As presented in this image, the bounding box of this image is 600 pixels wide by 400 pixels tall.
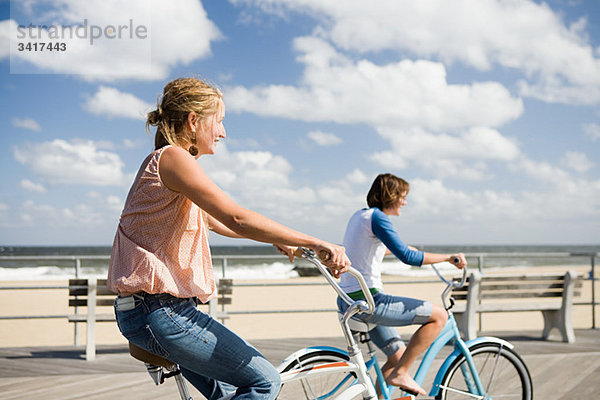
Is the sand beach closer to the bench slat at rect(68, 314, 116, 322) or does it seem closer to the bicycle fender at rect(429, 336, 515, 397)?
the bench slat at rect(68, 314, 116, 322)

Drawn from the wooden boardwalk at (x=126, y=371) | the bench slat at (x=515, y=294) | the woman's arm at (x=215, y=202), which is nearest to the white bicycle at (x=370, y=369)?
the woman's arm at (x=215, y=202)

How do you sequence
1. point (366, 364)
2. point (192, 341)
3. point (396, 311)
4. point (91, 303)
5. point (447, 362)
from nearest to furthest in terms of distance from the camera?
point (192, 341) < point (366, 364) < point (396, 311) < point (447, 362) < point (91, 303)

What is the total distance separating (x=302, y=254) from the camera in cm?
246

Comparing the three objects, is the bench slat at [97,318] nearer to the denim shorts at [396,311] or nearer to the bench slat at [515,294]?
the denim shorts at [396,311]

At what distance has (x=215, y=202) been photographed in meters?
1.96

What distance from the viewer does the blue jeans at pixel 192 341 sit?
6.76 ft

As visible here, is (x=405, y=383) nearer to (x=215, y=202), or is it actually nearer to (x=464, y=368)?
(x=464, y=368)

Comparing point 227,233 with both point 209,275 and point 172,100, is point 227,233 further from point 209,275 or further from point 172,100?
point 172,100

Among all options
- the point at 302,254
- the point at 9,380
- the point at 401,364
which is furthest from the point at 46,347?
the point at 302,254

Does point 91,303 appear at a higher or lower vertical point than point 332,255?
lower

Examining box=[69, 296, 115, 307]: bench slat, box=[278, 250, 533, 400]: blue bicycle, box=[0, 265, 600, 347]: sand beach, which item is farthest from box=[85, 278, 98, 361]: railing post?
box=[278, 250, 533, 400]: blue bicycle

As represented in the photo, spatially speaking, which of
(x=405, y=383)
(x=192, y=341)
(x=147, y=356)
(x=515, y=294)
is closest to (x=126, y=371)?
(x=405, y=383)

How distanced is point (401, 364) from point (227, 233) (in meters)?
1.42

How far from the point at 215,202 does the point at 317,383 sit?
1.29m
